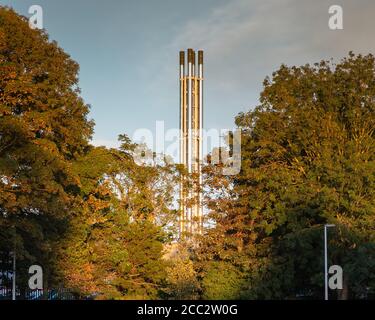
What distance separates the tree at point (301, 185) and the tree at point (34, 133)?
1032 centimetres

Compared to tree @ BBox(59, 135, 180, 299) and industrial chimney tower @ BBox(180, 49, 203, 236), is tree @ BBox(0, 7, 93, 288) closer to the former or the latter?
tree @ BBox(59, 135, 180, 299)

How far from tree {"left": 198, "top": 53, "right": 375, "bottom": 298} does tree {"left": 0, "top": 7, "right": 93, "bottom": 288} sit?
10.3 meters

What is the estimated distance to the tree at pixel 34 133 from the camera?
2953cm

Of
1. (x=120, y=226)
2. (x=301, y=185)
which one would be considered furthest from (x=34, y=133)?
(x=301, y=185)

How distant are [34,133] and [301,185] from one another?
580 inches

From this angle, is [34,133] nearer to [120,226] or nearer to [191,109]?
[120,226]

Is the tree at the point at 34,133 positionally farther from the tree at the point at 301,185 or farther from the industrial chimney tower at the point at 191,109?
the industrial chimney tower at the point at 191,109

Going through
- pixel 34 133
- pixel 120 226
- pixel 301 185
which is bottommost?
pixel 120 226

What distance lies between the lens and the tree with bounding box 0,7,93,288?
29531 mm

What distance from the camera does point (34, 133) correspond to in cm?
3094

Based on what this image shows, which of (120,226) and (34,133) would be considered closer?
(34,133)
